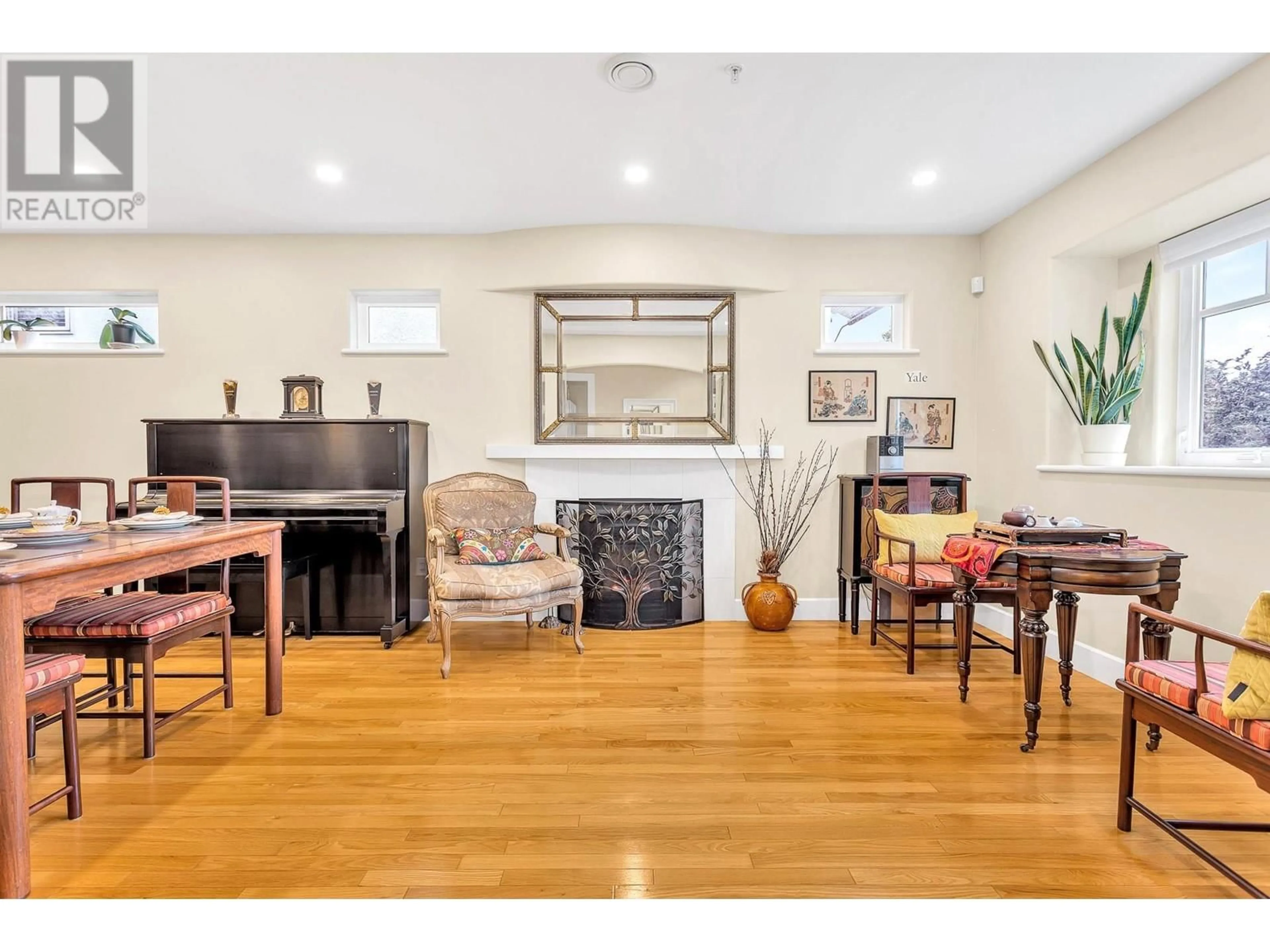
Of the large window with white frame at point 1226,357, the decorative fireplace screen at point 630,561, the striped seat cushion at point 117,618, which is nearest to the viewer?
the striped seat cushion at point 117,618

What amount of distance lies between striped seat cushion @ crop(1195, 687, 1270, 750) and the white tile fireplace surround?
3.08 metres

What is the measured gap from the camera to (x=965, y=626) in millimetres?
3094

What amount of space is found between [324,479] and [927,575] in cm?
389

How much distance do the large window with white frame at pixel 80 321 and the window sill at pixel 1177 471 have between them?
20.2ft

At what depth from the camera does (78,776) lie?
2002 millimetres

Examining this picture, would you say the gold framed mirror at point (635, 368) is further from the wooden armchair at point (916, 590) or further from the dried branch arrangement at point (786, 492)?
the wooden armchair at point (916, 590)

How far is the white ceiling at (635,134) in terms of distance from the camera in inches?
103

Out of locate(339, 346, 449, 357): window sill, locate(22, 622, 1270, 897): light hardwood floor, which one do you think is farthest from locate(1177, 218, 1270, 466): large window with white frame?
locate(339, 346, 449, 357): window sill

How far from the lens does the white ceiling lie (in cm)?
262

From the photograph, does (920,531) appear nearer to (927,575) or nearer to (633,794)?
(927,575)

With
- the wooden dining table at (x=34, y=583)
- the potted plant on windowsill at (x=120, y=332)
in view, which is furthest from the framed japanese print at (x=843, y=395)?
the potted plant on windowsill at (x=120, y=332)

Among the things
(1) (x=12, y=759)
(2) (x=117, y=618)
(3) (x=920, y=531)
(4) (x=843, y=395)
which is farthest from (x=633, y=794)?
(4) (x=843, y=395)
